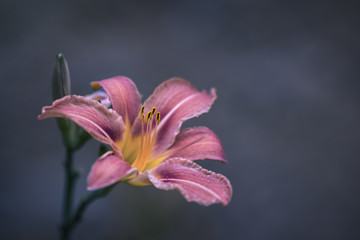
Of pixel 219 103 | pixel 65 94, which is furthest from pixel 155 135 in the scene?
pixel 219 103

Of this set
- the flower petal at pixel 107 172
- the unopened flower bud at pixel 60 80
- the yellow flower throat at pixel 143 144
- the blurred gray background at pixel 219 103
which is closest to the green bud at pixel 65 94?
the unopened flower bud at pixel 60 80

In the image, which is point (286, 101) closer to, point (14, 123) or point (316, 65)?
point (316, 65)

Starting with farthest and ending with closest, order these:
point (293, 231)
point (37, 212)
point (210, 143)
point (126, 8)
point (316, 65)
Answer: point (126, 8) < point (316, 65) < point (293, 231) < point (37, 212) < point (210, 143)

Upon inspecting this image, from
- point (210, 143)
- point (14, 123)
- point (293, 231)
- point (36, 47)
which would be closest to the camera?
point (210, 143)

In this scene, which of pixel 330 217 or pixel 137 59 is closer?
pixel 330 217

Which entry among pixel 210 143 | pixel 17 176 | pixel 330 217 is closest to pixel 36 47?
pixel 17 176

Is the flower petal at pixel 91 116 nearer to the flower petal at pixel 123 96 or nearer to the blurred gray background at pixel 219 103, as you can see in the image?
the flower petal at pixel 123 96
